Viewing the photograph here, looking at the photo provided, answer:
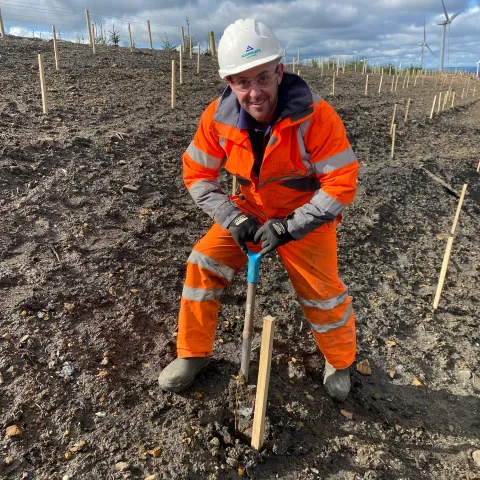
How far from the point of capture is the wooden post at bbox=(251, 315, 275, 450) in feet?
5.36

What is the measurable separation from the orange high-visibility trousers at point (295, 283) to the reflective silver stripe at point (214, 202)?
0.15 meters

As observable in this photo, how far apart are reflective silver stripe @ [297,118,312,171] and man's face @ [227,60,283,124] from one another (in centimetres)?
19

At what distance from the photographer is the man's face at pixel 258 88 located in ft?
6.27

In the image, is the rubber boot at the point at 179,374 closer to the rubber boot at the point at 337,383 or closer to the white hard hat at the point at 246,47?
the rubber boot at the point at 337,383

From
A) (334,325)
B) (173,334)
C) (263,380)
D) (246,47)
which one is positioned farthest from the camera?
(173,334)

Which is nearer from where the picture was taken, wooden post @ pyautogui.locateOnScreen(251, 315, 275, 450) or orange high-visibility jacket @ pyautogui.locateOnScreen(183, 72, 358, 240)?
wooden post @ pyautogui.locateOnScreen(251, 315, 275, 450)

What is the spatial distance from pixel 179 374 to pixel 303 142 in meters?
1.34

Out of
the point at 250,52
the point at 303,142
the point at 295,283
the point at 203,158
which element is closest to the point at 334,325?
the point at 295,283

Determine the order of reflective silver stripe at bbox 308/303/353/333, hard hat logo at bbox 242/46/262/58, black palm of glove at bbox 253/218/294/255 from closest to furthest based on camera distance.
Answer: hard hat logo at bbox 242/46/262/58, black palm of glove at bbox 253/218/294/255, reflective silver stripe at bbox 308/303/353/333

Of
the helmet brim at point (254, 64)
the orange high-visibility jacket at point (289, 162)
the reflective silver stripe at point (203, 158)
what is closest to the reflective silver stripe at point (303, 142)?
the orange high-visibility jacket at point (289, 162)

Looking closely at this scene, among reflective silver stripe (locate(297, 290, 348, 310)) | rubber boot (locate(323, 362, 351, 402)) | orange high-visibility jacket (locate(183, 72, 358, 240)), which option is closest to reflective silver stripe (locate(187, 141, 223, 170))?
orange high-visibility jacket (locate(183, 72, 358, 240))

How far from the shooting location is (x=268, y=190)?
213 centimetres

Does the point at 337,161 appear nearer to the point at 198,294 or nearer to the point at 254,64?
the point at 254,64

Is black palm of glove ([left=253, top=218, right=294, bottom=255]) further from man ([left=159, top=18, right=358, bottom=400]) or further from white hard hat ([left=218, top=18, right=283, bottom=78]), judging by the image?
white hard hat ([left=218, top=18, right=283, bottom=78])
